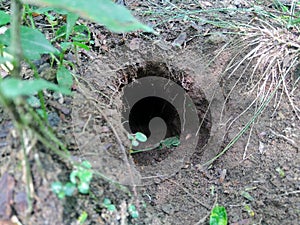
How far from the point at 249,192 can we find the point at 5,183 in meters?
0.82

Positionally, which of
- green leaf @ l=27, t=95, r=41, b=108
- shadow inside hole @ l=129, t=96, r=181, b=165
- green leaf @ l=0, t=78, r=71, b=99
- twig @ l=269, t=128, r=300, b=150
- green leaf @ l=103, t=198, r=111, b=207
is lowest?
shadow inside hole @ l=129, t=96, r=181, b=165

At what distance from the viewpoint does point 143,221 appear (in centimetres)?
123

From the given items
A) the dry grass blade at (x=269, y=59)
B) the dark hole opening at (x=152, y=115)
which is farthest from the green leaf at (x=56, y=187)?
the dark hole opening at (x=152, y=115)

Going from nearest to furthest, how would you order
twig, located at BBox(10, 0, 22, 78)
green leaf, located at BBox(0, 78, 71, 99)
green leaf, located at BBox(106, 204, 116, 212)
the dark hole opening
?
green leaf, located at BBox(0, 78, 71, 99) < twig, located at BBox(10, 0, 22, 78) < green leaf, located at BBox(106, 204, 116, 212) < the dark hole opening

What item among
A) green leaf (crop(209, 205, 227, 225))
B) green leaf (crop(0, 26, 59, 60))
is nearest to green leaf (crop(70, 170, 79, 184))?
green leaf (crop(0, 26, 59, 60))

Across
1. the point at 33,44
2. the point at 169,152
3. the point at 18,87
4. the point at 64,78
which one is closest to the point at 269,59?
the point at 169,152

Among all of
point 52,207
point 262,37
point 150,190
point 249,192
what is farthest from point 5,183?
point 262,37

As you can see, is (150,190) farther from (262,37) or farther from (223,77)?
(262,37)

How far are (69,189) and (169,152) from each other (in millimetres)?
778

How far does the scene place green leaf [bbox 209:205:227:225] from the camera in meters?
1.32

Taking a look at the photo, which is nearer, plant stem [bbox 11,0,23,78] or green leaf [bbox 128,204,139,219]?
plant stem [bbox 11,0,23,78]

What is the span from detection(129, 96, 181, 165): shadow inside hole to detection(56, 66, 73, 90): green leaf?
23.7 inches

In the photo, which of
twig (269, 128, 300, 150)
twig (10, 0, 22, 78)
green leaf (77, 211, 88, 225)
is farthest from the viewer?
twig (269, 128, 300, 150)

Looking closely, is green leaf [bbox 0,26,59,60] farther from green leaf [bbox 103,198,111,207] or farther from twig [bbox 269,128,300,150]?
twig [bbox 269,128,300,150]
